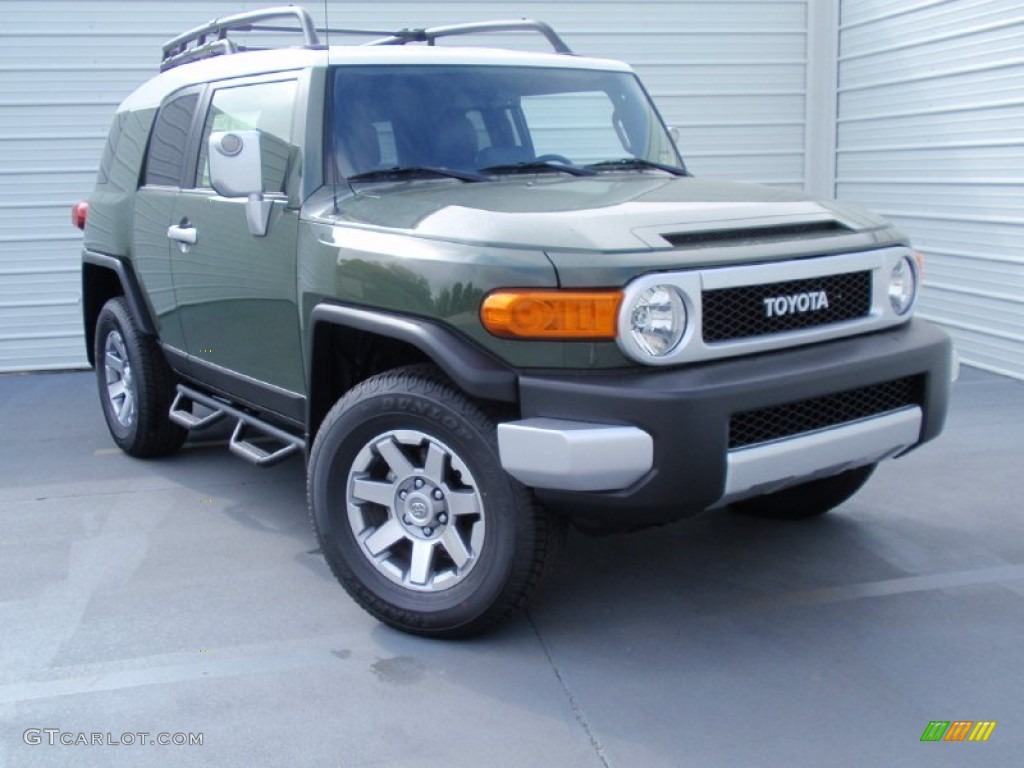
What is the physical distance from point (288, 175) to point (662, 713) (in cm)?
236

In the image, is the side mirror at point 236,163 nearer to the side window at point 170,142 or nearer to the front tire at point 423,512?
the front tire at point 423,512

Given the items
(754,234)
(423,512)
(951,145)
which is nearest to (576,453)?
(423,512)

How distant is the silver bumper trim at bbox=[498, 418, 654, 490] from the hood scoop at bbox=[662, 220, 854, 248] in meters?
0.63

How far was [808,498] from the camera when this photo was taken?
4559 mm

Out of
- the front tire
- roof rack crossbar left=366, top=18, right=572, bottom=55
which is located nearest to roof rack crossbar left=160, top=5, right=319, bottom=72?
roof rack crossbar left=366, top=18, right=572, bottom=55

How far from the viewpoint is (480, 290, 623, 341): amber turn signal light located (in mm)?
3105

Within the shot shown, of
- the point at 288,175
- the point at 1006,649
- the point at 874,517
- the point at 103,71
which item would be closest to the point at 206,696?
the point at 288,175

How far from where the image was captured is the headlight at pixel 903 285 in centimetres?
376

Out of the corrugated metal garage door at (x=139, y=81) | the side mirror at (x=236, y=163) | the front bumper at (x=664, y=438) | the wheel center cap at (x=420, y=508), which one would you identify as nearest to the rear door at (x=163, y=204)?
the side mirror at (x=236, y=163)

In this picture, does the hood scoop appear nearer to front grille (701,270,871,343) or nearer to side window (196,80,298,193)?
front grille (701,270,871,343)

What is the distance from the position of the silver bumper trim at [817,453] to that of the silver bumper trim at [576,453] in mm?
289

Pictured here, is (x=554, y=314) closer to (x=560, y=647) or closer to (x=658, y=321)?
(x=658, y=321)

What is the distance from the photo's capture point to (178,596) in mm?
4059

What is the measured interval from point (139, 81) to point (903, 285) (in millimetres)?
6569
